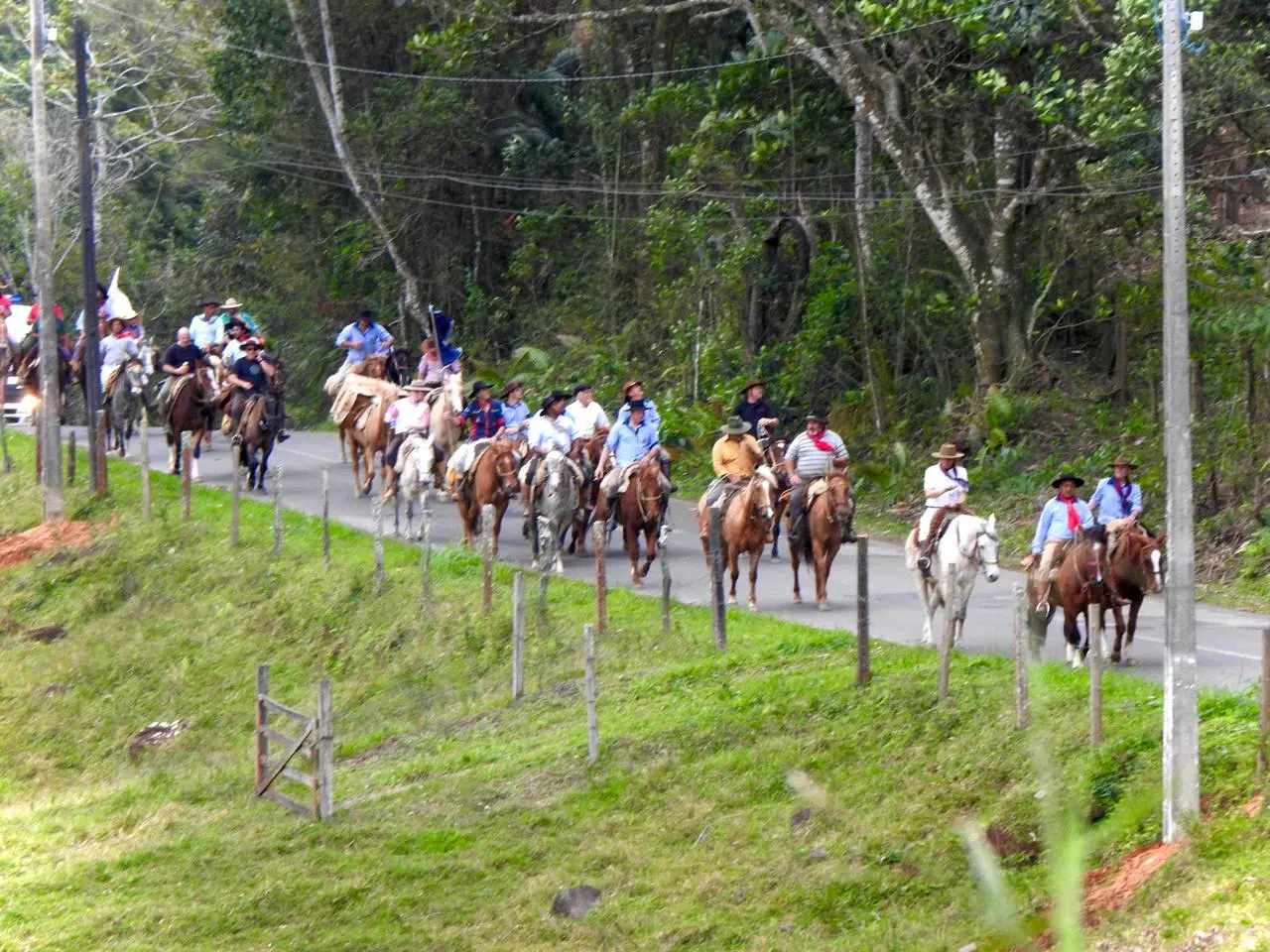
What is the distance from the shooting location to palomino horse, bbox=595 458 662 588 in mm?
21734

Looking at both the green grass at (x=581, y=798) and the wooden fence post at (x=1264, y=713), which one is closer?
the wooden fence post at (x=1264, y=713)

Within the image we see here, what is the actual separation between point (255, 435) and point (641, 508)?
9.33m

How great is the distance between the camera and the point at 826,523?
63.9 feet

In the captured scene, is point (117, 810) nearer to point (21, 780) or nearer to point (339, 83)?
point (21, 780)

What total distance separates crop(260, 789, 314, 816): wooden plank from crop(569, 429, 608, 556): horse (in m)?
7.81

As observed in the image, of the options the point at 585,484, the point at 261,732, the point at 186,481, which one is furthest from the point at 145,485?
the point at 261,732

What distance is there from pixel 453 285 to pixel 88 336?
15.6m

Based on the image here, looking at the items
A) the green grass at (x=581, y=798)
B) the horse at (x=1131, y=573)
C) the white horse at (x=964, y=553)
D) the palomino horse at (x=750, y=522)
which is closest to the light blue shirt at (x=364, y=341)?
the green grass at (x=581, y=798)

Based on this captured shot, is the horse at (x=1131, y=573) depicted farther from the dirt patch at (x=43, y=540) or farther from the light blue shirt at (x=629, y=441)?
the dirt patch at (x=43, y=540)

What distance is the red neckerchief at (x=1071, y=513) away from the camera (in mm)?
16922

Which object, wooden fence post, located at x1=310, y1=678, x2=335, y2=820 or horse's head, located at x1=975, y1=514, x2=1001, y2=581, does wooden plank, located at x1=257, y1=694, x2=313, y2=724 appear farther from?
horse's head, located at x1=975, y1=514, x2=1001, y2=581

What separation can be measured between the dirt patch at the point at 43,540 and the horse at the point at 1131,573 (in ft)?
60.0

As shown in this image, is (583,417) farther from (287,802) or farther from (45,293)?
(45,293)

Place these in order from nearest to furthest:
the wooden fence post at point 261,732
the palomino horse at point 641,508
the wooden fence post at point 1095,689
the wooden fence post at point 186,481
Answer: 1. the wooden fence post at point 1095,689
2. the wooden fence post at point 261,732
3. the palomino horse at point 641,508
4. the wooden fence post at point 186,481
